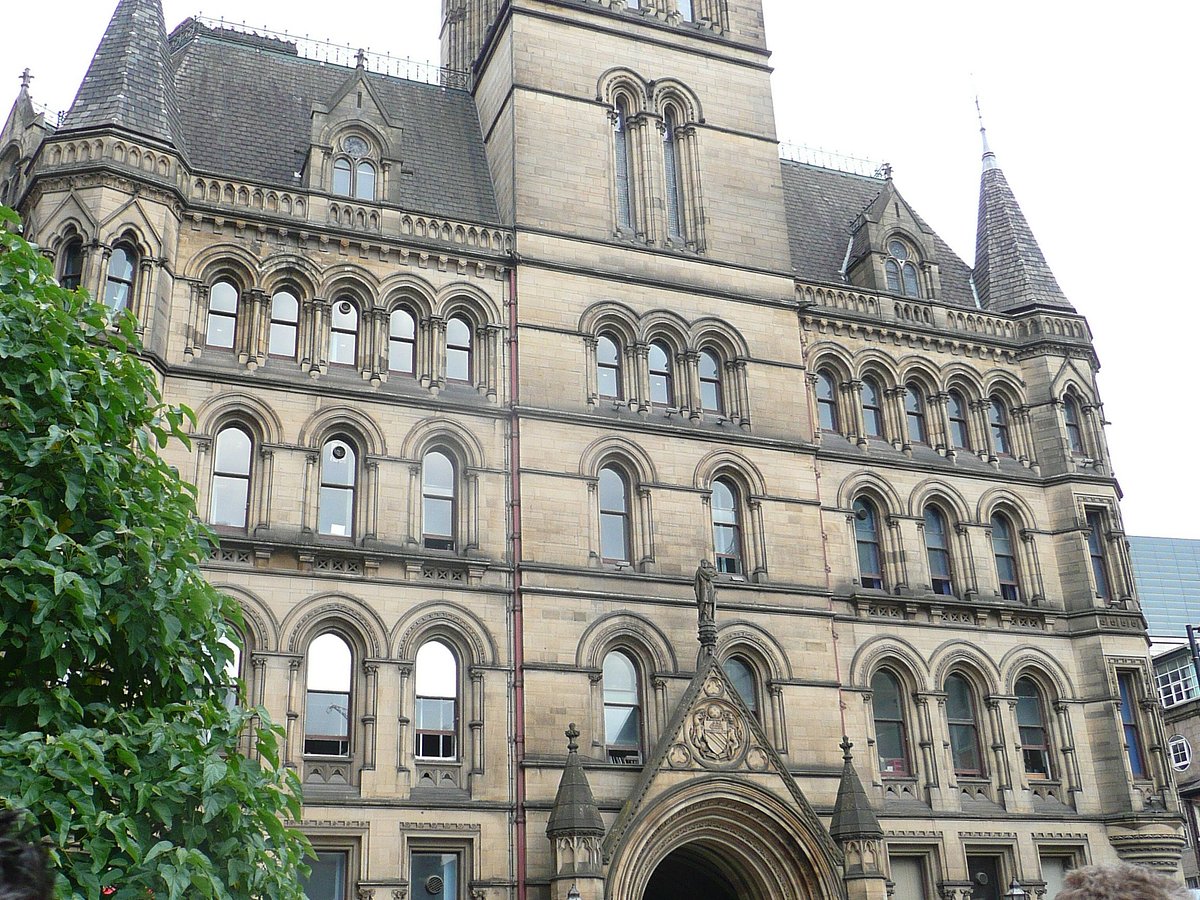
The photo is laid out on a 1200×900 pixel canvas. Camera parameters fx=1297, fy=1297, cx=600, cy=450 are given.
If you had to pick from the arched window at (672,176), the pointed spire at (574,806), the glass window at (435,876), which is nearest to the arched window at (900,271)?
the arched window at (672,176)

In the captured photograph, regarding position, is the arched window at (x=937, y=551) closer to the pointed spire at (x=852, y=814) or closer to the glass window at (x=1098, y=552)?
the glass window at (x=1098, y=552)

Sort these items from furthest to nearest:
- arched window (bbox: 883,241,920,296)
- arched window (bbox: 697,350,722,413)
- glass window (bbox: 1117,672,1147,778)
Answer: arched window (bbox: 883,241,920,296), glass window (bbox: 1117,672,1147,778), arched window (bbox: 697,350,722,413)

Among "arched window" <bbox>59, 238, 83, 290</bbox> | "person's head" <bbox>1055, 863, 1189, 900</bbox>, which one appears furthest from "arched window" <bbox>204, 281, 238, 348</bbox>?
"person's head" <bbox>1055, 863, 1189, 900</bbox>

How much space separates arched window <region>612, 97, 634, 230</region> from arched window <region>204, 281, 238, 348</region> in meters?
8.28

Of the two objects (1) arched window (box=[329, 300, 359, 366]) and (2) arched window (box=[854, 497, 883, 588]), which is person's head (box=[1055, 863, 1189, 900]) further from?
(2) arched window (box=[854, 497, 883, 588])

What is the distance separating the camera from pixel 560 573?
23906mm

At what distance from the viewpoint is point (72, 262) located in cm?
2261

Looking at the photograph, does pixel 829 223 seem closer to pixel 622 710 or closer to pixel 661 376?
pixel 661 376

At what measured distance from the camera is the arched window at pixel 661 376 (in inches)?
1054

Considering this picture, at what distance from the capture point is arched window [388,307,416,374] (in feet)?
82.0

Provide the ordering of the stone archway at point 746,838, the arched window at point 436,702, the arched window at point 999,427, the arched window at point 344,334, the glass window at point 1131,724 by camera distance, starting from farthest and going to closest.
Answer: the arched window at point 999,427, the glass window at point 1131,724, the arched window at point 344,334, the arched window at point 436,702, the stone archway at point 746,838

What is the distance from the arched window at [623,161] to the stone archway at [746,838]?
12056 mm

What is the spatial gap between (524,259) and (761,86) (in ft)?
26.9

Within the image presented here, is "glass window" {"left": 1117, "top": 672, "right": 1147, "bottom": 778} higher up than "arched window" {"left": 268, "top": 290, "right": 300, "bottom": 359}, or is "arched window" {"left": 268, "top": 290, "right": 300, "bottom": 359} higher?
"arched window" {"left": 268, "top": 290, "right": 300, "bottom": 359}
